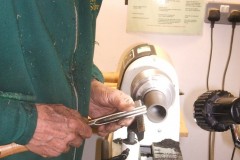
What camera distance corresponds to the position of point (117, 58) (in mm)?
1694

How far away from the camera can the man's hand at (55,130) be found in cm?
60

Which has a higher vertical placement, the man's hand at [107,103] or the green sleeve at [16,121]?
the green sleeve at [16,121]

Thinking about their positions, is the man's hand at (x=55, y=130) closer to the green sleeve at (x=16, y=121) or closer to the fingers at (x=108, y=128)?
the green sleeve at (x=16, y=121)

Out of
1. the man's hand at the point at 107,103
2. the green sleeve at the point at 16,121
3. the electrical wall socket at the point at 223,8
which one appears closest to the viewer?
the green sleeve at the point at 16,121

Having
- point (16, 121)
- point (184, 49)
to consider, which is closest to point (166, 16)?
point (184, 49)

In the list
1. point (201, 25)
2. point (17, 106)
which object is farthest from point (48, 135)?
point (201, 25)

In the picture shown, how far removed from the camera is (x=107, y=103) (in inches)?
35.1

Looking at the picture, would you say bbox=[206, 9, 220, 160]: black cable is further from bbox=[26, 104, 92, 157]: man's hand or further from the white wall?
bbox=[26, 104, 92, 157]: man's hand

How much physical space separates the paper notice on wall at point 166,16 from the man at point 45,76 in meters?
0.79

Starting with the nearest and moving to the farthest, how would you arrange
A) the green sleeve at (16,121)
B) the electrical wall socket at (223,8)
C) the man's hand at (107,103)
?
1. the green sleeve at (16,121)
2. the man's hand at (107,103)
3. the electrical wall socket at (223,8)

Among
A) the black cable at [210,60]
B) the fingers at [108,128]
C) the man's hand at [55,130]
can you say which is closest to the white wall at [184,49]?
the black cable at [210,60]

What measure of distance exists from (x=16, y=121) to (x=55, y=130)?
0.09 metres

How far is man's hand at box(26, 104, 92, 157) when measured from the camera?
598mm

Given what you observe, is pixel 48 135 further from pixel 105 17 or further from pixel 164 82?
pixel 105 17
